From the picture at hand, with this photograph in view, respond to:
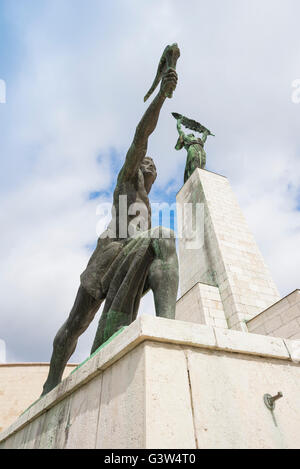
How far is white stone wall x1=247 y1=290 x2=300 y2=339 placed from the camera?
632 cm

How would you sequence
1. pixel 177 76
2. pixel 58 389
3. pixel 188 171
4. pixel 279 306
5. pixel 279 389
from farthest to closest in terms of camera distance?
pixel 188 171 → pixel 279 306 → pixel 177 76 → pixel 58 389 → pixel 279 389

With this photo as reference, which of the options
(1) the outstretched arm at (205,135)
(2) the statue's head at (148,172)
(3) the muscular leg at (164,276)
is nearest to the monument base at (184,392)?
(3) the muscular leg at (164,276)

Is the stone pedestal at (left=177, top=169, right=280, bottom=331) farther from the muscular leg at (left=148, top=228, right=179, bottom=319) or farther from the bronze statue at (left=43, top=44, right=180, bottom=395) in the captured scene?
the muscular leg at (left=148, top=228, right=179, bottom=319)

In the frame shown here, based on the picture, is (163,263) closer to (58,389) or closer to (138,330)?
(138,330)

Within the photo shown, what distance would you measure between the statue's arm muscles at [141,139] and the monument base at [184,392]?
200 centimetres

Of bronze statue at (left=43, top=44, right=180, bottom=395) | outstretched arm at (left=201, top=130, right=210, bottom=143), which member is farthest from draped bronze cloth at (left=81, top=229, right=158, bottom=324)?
outstretched arm at (left=201, top=130, right=210, bottom=143)

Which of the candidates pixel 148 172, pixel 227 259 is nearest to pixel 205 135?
pixel 227 259

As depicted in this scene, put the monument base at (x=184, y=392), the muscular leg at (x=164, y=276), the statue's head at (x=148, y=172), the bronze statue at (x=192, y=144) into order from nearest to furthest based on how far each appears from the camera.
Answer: the monument base at (x=184, y=392) < the muscular leg at (x=164, y=276) < the statue's head at (x=148, y=172) < the bronze statue at (x=192, y=144)

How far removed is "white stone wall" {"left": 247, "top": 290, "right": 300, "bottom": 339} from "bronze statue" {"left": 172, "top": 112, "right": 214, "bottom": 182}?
9360 mm

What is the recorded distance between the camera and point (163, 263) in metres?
2.56

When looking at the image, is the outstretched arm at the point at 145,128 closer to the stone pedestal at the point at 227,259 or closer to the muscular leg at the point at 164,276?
the muscular leg at the point at 164,276

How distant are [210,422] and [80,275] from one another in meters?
2.16

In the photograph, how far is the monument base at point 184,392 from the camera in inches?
55.2

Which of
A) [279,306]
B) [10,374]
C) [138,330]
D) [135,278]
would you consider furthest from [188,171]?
[138,330]
